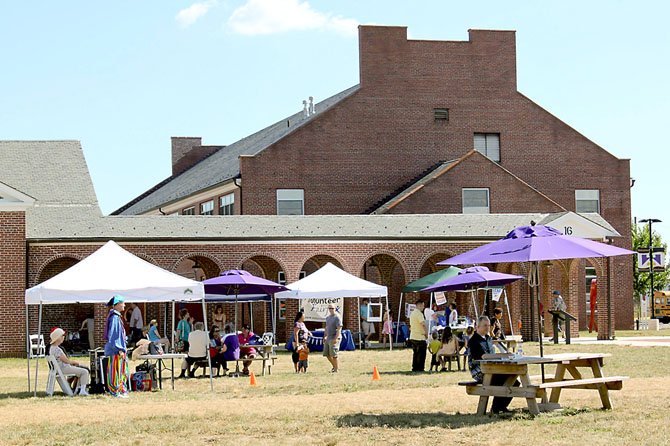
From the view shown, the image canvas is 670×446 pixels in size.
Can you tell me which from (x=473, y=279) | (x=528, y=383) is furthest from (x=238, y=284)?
(x=528, y=383)

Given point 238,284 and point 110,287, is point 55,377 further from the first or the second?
point 238,284

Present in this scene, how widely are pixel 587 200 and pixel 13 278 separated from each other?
2820cm

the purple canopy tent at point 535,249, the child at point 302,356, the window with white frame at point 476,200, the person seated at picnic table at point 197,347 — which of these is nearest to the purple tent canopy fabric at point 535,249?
the purple canopy tent at point 535,249

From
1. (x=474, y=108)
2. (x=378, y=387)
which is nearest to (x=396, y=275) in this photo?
(x=474, y=108)

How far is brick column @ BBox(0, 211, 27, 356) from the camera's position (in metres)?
36.3

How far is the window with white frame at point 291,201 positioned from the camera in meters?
50.8

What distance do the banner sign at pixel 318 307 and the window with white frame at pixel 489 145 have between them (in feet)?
55.1

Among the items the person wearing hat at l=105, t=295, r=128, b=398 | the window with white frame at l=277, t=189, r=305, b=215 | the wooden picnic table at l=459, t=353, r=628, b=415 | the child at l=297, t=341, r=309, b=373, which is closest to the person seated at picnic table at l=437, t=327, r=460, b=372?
the child at l=297, t=341, r=309, b=373

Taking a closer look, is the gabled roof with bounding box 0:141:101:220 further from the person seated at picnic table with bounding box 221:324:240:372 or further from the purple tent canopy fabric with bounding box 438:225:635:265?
the purple tent canopy fabric with bounding box 438:225:635:265

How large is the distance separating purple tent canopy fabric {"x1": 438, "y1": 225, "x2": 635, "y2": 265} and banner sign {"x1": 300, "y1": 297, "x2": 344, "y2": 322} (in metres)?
22.3

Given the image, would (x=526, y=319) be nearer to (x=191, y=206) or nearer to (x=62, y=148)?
(x=62, y=148)

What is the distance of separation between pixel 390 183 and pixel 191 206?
1257 centimetres

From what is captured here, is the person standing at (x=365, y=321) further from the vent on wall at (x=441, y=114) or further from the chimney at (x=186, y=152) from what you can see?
the chimney at (x=186, y=152)

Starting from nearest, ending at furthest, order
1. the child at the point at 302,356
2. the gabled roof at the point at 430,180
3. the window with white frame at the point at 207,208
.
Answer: the child at the point at 302,356
the gabled roof at the point at 430,180
the window with white frame at the point at 207,208
